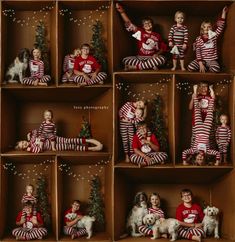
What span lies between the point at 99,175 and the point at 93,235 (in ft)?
1.13

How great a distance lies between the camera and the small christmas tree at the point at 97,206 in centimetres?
285

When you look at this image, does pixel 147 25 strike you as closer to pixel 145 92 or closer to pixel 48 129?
pixel 145 92

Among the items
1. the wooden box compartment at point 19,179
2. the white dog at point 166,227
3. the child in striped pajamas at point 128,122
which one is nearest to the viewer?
the white dog at point 166,227

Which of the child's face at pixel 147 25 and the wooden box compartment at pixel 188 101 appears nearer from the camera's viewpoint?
the wooden box compartment at pixel 188 101

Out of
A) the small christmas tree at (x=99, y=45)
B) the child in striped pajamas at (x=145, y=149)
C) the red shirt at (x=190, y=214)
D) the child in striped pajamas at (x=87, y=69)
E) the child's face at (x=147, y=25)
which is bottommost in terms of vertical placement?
the red shirt at (x=190, y=214)

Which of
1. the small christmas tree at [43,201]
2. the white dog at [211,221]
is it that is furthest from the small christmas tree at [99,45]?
the white dog at [211,221]

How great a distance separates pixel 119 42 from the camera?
2807 mm

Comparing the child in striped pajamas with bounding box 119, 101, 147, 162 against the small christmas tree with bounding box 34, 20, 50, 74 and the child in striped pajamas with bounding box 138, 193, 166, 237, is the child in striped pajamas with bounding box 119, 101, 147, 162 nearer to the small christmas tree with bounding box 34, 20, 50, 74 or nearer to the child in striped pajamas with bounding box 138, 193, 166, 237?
the child in striped pajamas with bounding box 138, 193, 166, 237

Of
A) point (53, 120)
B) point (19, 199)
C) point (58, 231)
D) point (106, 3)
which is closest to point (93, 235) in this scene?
point (58, 231)

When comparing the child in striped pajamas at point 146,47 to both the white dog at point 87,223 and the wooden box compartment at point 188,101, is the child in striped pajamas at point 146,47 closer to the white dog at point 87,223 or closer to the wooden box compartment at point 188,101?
the wooden box compartment at point 188,101

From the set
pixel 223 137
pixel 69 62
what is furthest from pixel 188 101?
pixel 69 62

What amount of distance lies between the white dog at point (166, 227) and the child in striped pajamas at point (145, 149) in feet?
1.02

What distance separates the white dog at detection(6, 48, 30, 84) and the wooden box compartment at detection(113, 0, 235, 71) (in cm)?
50

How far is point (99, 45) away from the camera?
9.46 ft
